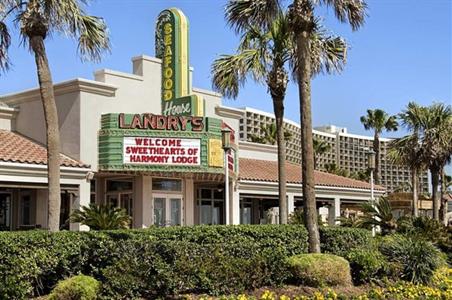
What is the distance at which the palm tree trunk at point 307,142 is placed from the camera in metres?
17.2

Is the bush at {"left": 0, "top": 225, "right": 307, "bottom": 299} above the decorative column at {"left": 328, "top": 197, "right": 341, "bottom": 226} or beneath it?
beneath

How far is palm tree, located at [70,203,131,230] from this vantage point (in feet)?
60.4

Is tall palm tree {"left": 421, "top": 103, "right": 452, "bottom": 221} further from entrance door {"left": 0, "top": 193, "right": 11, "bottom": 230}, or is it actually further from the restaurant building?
entrance door {"left": 0, "top": 193, "right": 11, "bottom": 230}

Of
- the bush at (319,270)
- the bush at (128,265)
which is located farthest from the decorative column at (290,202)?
the bush at (128,265)

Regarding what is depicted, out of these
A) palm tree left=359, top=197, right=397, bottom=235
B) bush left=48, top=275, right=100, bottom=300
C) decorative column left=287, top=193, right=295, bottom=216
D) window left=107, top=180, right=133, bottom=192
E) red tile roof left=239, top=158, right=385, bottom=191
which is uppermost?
red tile roof left=239, top=158, right=385, bottom=191

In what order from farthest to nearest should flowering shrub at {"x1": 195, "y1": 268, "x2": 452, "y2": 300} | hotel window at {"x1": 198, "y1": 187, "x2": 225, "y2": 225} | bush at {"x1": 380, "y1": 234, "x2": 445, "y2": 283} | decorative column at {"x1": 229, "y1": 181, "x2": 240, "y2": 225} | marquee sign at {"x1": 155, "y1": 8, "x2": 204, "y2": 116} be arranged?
1. hotel window at {"x1": 198, "y1": 187, "x2": 225, "y2": 225}
2. decorative column at {"x1": 229, "y1": 181, "x2": 240, "y2": 225}
3. marquee sign at {"x1": 155, "y1": 8, "x2": 204, "y2": 116}
4. bush at {"x1": 380, "y1": 234, "x2": 445, "y2": 283}
5. flowering shrub at {"x1": 195, "y1": 268, "x2": 452, "y2": 300}

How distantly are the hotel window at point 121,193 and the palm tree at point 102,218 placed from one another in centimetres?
573

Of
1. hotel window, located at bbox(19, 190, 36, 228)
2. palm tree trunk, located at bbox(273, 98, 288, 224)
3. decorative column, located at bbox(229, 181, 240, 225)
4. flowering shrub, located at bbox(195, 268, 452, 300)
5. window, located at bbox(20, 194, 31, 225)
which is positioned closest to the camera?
flowering shrub, located at bbox(195, 268, 452, 300)

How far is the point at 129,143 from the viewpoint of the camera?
22.8 metres

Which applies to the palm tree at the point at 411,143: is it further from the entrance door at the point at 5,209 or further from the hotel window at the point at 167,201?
the entrance door at the point at 5,209

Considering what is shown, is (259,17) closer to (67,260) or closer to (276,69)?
(276,69)

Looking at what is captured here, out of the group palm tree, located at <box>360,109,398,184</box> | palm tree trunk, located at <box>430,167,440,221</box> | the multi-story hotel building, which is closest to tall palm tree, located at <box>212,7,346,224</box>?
palm tree trunk, located at <box>430,167,440,221</box>

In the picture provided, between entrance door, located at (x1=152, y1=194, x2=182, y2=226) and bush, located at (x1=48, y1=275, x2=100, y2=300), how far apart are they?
12333 mm

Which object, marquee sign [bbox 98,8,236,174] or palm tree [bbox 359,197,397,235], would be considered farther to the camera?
palm tree [bbox 359,197,397,235]
